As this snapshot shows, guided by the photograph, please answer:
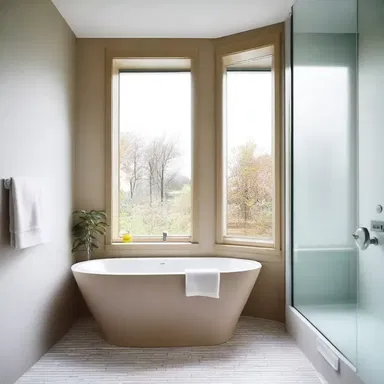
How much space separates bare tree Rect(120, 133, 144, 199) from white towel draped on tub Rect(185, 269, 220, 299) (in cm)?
159

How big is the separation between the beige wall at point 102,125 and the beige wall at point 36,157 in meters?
0.19

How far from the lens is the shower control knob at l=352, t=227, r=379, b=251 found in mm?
2057

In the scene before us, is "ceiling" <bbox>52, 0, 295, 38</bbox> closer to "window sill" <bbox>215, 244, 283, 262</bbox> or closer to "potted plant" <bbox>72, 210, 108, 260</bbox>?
"potted plant" <bbox>72, 210, 108, 260</bbox>

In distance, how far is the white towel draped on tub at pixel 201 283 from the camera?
3.11 meters

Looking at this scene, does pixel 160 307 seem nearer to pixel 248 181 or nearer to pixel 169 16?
pixel 248 181

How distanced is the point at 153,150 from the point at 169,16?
54.2 inches

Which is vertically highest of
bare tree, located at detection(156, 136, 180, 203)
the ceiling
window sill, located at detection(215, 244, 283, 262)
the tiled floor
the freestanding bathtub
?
the ceiling

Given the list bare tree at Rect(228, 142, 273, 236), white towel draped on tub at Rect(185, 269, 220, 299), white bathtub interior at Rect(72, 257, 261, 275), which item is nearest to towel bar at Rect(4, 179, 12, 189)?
white towel draped on tub at Rect(185, 269, 220, 299)

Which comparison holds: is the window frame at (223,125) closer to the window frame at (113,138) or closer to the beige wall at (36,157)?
the window frame at (113,138)

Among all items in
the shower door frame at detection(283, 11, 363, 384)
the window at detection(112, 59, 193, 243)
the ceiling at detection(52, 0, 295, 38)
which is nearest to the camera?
the shower door frame at detection(283, 11, 363, 384)

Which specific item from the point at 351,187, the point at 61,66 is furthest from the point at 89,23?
the point at 351,187

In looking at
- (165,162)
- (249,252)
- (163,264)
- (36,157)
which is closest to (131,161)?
(165,162)

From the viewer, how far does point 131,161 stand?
4.43 m

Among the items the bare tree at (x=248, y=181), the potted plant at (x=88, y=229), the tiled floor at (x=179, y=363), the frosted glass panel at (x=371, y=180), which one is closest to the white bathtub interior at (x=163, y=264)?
the potted plant at (x=88, y=229)
